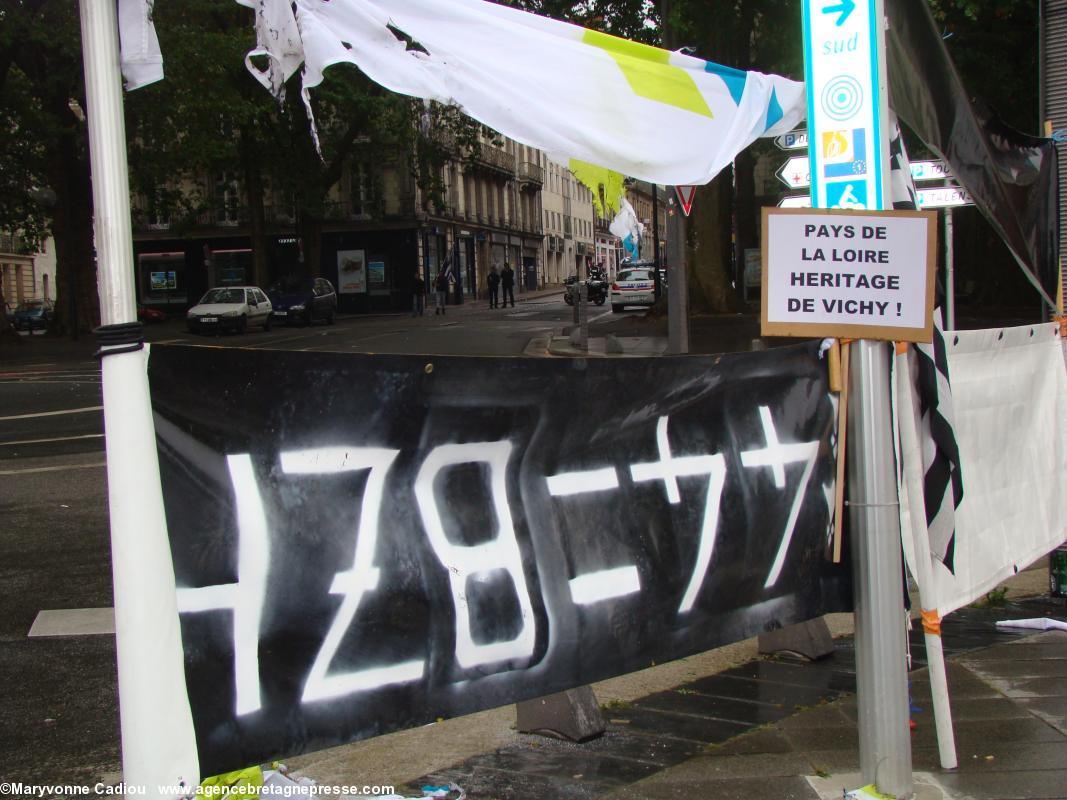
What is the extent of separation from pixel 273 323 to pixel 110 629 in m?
35.0

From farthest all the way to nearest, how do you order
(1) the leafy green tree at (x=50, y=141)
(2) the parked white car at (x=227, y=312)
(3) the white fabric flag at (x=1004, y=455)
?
(2) the parked white car at (x=227, y=312), (1) the leafy green tree at (x=50, y=141), (3) the white fabric flag at (x=1004, y=455)

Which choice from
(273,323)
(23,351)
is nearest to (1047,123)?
(23,351)

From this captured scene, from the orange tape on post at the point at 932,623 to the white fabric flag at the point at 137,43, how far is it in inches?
116

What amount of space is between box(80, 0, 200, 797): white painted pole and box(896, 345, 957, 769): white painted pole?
2.44 meters

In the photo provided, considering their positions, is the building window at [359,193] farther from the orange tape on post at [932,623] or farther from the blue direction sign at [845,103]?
the orange tape on post at [932,623]

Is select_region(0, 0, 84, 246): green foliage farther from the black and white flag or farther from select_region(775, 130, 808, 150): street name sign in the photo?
the black and white flag

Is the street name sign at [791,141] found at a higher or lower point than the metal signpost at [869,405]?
higher

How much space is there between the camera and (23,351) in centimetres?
2994

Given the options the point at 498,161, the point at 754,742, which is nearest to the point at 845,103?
the point at 754,742

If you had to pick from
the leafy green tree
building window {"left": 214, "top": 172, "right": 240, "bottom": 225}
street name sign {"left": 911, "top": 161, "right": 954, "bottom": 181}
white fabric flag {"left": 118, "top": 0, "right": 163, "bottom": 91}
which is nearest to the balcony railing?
building window {"left": 214, "top": 172, "right": 240, "bottom": 225}

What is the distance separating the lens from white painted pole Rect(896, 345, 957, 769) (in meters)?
3.68

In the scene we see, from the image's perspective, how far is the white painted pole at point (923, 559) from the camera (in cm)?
368

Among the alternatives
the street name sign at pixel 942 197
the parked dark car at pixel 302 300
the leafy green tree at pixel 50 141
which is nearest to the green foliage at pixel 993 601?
the street name sign at pixel 942 197

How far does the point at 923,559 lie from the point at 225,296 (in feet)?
111
